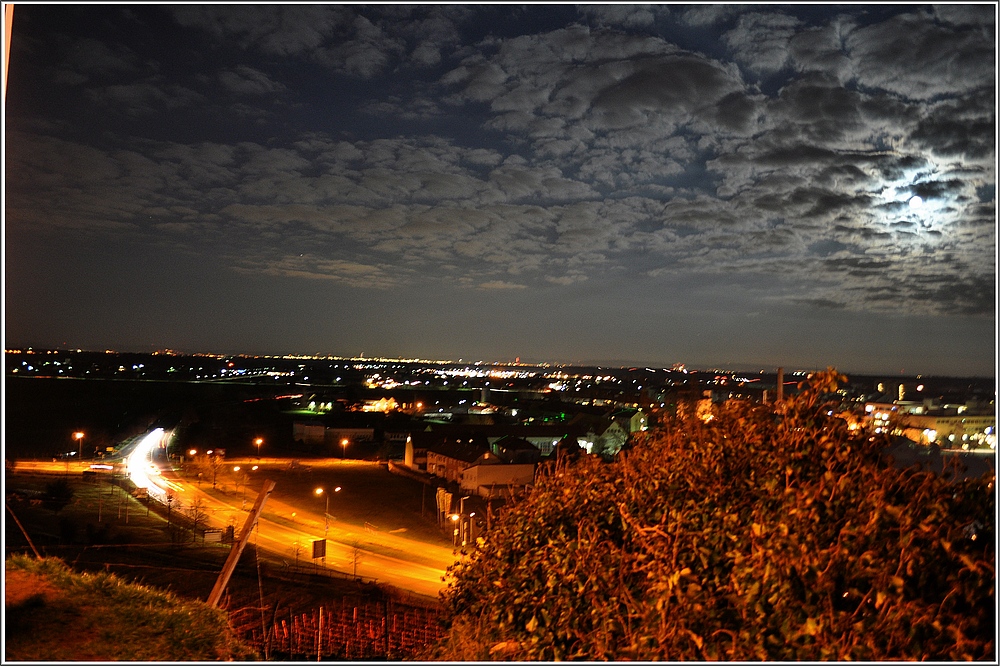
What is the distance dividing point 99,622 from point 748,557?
17.1 feet

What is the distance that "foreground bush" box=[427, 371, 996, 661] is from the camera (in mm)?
2707

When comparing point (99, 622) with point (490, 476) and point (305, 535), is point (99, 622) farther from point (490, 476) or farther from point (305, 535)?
point (490, 476)

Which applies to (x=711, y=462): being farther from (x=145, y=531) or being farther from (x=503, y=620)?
(x=145, y=531)

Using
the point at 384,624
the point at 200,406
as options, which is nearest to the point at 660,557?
the point at 384,624

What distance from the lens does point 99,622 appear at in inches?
212

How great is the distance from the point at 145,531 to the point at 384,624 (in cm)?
907

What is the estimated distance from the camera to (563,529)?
387cm

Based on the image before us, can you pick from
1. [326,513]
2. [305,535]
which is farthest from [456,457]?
[305,535]

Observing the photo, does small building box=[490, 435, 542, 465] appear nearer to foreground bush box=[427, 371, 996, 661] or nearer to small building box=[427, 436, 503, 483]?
small building box=[427, 436, 503, 483]

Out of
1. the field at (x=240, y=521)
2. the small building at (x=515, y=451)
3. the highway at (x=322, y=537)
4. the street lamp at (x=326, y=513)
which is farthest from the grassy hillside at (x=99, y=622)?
the small building at (x=515, y=451)

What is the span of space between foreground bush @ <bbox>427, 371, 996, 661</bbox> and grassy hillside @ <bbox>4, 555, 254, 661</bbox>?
2297mm

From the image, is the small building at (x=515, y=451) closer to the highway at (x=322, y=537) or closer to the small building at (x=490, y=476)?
the small building at (x=490, y=476)

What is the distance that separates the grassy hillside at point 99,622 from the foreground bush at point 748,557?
2297 millimetres

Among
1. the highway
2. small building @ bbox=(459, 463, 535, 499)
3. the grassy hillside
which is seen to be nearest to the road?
the highway
